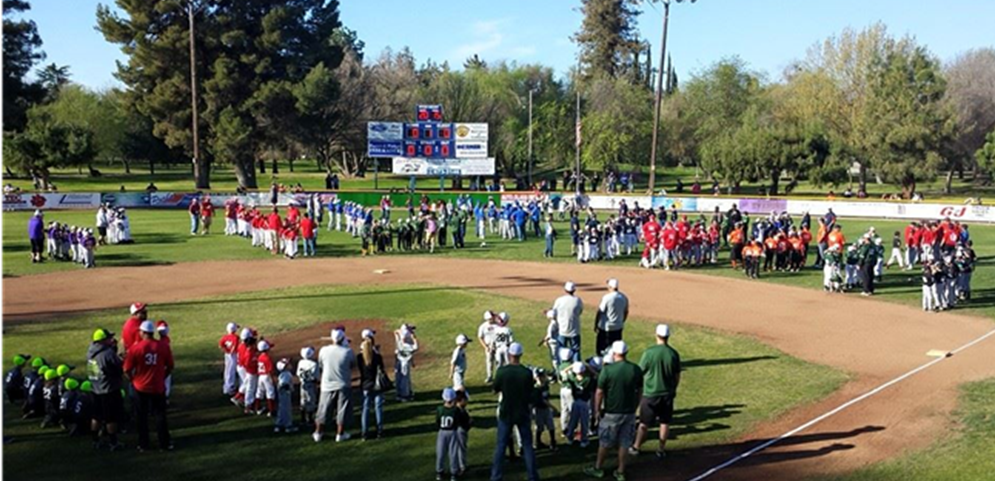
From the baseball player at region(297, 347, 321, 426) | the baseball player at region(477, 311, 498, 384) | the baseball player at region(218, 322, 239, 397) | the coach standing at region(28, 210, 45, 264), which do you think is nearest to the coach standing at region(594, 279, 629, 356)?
the baseball player at region(477, 311, 498, 384)

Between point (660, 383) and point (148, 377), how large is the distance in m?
7.38

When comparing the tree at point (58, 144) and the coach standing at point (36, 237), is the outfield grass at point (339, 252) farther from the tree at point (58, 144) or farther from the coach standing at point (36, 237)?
the tree at point (58, 144)

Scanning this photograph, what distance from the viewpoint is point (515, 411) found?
1119 centimetres

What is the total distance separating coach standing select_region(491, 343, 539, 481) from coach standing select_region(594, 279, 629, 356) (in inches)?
198

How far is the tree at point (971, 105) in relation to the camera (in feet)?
250

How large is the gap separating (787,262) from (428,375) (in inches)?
717

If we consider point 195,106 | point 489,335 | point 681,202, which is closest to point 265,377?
point 489,335

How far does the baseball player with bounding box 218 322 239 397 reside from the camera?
50.0ft

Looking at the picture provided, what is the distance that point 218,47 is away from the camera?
6788 cm

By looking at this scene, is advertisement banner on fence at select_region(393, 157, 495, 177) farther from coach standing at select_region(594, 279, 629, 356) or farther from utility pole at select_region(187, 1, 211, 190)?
coach standing at select_region(594, 279, 629, 356)

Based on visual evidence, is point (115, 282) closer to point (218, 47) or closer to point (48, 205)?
point (48, 205)

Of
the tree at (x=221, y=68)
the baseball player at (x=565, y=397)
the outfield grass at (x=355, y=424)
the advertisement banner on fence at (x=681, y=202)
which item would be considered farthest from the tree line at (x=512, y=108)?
the baseball player at (x=565, y=397)

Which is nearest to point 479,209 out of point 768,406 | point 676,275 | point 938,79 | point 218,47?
point 676,275

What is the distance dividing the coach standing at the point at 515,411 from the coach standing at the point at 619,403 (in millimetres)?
966
